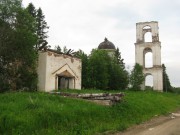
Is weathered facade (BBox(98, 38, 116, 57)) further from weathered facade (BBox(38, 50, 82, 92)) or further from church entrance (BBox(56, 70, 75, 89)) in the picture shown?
church entrance (BBox(56, 70, 75, 89))

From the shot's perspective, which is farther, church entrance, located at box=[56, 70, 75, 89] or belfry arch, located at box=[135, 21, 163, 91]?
belfry arch, located at box=[135, 21, 163, 91]

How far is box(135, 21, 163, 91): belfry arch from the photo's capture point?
5350 cm

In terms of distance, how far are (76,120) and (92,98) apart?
5.91m

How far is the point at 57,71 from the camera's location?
3447 cm

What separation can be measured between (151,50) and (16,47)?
31.2m

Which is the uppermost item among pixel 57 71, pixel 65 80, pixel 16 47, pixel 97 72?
pixel 16 47

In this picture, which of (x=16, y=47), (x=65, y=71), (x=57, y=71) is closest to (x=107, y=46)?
(x=65, y=71)

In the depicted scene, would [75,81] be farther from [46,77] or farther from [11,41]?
[11,41]

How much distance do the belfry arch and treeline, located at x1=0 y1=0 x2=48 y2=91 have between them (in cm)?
2727

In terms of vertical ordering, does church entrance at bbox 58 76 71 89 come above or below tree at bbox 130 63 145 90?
below

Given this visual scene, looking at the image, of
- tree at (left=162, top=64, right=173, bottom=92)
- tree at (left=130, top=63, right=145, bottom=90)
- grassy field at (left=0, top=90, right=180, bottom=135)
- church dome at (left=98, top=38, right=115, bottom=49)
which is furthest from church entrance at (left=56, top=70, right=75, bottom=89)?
tree at (left=162, top=64, right=173, bottom=92)

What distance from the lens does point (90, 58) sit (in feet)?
141

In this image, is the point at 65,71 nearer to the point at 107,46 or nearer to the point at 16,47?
the point at 16,47

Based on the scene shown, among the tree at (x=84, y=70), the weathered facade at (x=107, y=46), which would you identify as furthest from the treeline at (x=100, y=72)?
the weathered facade at (x=107, y=46)
